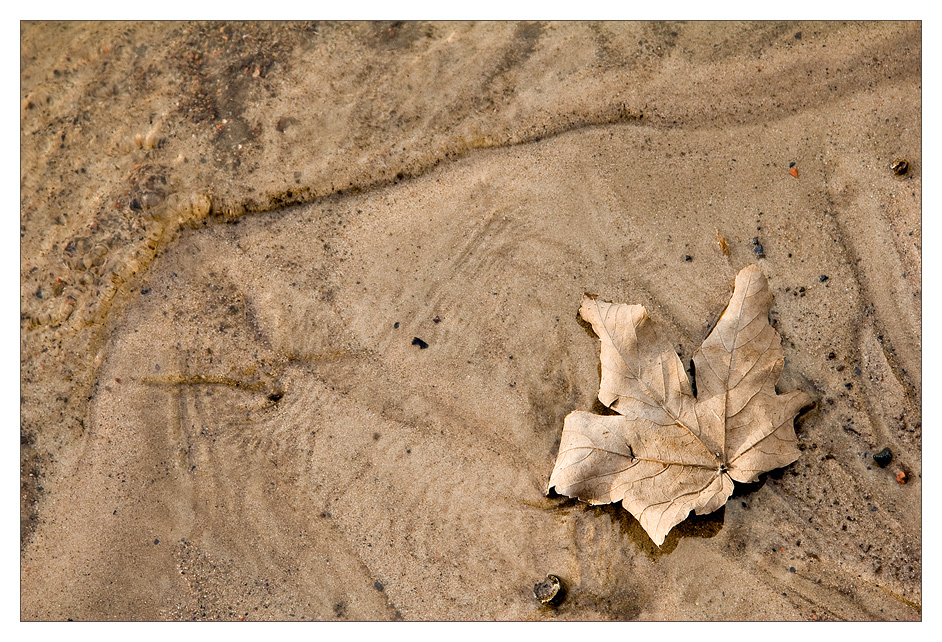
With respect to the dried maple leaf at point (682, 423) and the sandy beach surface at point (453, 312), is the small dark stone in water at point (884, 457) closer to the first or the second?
the sandy beach surface at point (453, 312)

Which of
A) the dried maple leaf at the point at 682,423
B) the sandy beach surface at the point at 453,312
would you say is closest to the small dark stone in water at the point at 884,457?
the sandy beach surface at the point at 453,312

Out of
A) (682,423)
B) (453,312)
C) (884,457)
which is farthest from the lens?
(453,312)

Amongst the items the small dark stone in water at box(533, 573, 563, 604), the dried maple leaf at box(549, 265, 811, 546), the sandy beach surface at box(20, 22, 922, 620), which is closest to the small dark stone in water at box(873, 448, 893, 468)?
the sandy beach surface at box(20, 22, 922, 620)

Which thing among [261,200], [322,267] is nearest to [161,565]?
[322,267]

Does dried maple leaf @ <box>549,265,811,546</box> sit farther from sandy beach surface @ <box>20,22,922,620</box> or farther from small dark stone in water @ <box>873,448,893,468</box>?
small dark stone in water @ <box>873,448,893,468</box>

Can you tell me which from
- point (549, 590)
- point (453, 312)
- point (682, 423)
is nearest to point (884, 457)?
point (682, 423)

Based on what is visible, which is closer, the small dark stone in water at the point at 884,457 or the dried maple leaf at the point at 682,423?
the dried maple leaf at the point at 682,423

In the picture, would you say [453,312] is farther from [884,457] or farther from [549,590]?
[884,457]
